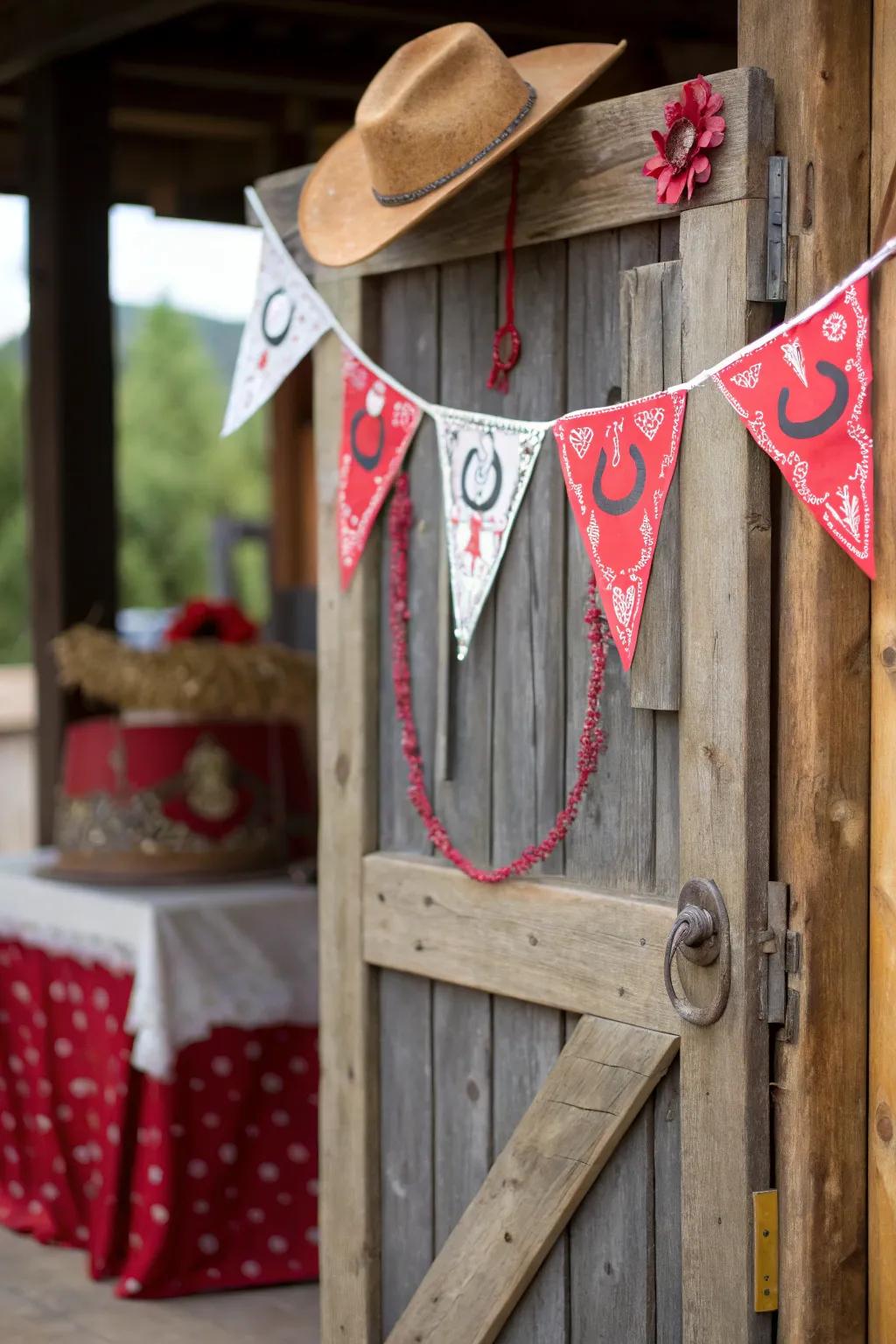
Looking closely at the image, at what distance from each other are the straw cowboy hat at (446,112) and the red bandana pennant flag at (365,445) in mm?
273

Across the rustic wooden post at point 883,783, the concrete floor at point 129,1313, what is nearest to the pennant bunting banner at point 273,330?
the rustic wooden post at point 883,783

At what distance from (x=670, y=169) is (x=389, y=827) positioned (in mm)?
1141

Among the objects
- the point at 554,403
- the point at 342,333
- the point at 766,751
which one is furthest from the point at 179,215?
the point at 766,751

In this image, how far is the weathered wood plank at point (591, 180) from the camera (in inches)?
88.3

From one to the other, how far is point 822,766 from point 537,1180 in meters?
0.80

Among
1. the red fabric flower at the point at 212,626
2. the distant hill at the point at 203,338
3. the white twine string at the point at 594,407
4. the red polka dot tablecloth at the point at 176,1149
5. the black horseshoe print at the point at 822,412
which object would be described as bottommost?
Answer: the red polka dot tablecloth at the point at 176,1149

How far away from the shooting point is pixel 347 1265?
2.96m

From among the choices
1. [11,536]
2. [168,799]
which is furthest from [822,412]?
[11,536]

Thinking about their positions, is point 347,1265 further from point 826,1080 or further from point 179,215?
point 179,215

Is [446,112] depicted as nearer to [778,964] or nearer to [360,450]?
[360,450]

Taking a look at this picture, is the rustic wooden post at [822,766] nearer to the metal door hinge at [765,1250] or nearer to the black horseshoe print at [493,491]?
the metal door hinge at [765,1250]

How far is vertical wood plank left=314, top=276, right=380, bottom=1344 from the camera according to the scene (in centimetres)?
291

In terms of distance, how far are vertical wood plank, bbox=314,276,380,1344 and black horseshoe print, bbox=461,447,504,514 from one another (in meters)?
0.25

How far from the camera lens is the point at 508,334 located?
8.65 ft
